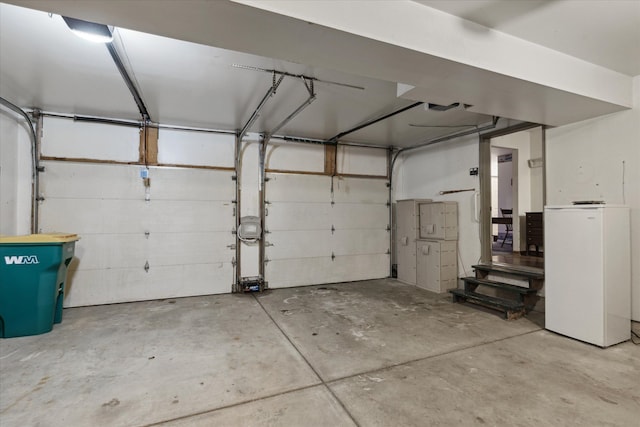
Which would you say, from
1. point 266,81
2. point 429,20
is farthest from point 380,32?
point 266,81

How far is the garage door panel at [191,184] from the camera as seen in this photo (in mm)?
4562

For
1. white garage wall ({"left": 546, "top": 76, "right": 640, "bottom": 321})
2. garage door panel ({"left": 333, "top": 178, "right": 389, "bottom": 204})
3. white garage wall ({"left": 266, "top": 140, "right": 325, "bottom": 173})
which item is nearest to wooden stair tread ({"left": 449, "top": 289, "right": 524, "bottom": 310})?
white garage wall ({"left": 546, "top": 76, "right": 640, "bottom": 321})

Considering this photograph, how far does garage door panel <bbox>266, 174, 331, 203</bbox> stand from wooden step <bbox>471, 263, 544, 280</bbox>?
2749mm

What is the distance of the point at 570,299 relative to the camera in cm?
294

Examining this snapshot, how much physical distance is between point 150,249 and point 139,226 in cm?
38

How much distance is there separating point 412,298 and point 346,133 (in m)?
2.87

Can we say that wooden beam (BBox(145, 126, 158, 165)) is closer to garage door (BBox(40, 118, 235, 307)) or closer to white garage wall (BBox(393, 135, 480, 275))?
garage door (BBox(40, 118, 235, 307))

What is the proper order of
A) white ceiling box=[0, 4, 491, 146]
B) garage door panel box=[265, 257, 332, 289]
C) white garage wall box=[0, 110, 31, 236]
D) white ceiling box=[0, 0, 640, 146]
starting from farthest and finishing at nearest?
garage door panel box=[265, 257, 332, 289] → white garage wall box=[0, 110, 31, 236] → white ceiling box=[0, 4, 491, 146] → white ceiling box=[0, 0, 640, 146]

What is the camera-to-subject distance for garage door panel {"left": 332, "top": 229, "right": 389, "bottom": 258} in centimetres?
566

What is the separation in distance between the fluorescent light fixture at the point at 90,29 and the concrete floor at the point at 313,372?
2.49m

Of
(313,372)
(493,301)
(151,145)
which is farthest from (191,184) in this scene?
(493,301)

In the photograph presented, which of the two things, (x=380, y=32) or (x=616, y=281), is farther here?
(x=616, y=281)

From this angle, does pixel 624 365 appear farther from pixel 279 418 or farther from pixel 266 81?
pixel 266 81

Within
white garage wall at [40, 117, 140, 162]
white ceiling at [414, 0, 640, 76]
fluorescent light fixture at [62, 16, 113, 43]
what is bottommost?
white garage wall at [40, 117, 140, 162]
